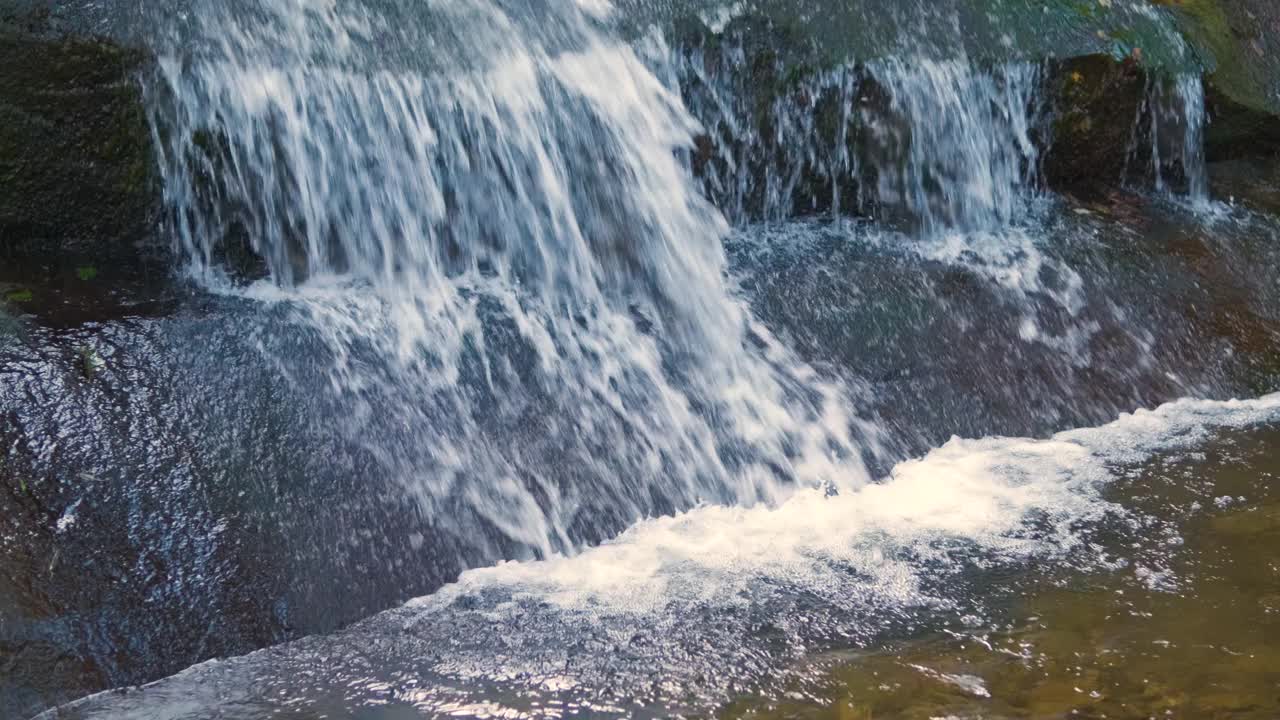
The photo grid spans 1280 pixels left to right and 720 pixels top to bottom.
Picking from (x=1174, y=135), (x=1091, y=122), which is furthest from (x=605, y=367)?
(x=1174, y=135)

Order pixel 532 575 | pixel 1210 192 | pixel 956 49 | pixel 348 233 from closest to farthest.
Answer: pixel 532 575, pixel 348 233, pixel 956 49, pixel 1210 192

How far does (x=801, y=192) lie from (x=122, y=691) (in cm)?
328

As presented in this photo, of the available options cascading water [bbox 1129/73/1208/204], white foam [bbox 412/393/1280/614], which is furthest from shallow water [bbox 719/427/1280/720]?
cascading water [bbox 1129/73/1208/204]

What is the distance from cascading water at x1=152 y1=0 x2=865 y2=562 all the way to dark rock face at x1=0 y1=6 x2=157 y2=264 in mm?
115

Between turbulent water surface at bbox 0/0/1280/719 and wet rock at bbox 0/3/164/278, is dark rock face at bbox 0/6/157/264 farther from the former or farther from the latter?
turbulent water surface at bbox 0/0/1280/719

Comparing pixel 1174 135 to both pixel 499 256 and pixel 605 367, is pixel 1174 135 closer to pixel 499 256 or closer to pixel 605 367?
pixel 605 367

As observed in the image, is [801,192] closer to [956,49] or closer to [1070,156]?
[956,49]

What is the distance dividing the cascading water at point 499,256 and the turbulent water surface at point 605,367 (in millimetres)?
14

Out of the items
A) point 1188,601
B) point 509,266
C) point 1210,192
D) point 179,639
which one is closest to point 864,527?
point 1188,601

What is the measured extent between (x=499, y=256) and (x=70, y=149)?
145cm

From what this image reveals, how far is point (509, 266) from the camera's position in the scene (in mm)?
4355

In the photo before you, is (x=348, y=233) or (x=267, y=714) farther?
(x=348, y=233)

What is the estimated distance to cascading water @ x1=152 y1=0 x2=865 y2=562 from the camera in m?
3.70

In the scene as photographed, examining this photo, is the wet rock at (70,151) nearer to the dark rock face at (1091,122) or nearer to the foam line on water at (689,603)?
the foam line on water at (689,603)
